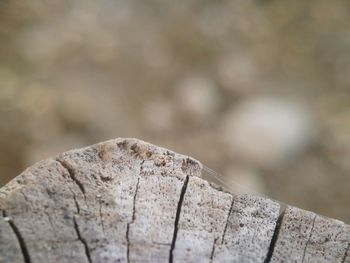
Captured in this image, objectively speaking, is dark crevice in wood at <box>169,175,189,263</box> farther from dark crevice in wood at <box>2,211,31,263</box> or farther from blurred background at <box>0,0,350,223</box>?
blurred background at <box>0,0,350,223</box>

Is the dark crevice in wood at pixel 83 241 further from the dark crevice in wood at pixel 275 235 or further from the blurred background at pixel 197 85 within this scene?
the blurred background at pixel 197 85

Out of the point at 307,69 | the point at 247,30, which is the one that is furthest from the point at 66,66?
the point at 307,69

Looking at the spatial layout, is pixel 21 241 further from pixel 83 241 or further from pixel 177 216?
pixel 177 216

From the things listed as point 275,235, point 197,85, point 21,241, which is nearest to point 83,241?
point 21,241

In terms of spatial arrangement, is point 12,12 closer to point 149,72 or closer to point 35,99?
point 35,99

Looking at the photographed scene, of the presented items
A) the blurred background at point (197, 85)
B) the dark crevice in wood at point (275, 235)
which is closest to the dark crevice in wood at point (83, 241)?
the dark crevice in wood at point (275, 235)
